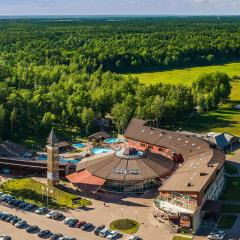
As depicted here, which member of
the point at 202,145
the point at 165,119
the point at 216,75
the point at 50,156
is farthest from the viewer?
the point at 216,75

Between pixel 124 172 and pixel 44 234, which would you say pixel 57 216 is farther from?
pixel 124 172

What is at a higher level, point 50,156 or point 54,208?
point 50,156

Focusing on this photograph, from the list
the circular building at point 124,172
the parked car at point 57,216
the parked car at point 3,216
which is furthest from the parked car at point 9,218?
the circular building at point 124,172

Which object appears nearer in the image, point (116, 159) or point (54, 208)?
point (54, 208)

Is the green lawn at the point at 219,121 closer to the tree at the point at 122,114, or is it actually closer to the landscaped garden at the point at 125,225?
the tree at the point at 122,114

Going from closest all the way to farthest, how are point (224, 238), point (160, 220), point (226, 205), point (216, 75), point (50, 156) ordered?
1. point (224, 238)
2. point (160, 220)
3. point (226, 205)
4. point (50, 156)
5. point (216, 75)

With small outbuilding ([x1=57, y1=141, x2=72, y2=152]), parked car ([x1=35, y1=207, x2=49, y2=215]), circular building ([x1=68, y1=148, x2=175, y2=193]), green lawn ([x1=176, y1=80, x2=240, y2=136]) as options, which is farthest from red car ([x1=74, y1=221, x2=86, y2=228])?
green lawn ([x1=176, y1=80, x2=240, y2=136])

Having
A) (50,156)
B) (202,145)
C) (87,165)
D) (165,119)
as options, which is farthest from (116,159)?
(165,119)

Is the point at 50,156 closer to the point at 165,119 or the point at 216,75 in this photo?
the point at 165,119
